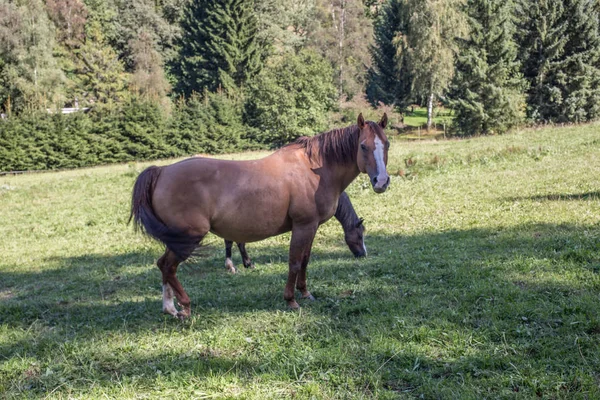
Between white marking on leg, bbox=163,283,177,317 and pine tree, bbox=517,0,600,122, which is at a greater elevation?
pine tree, bbox=517,0,600,122

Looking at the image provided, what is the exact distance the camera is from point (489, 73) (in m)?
38.4

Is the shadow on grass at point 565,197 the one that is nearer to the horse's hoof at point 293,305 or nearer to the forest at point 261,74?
the horse's hoof at point 293,305

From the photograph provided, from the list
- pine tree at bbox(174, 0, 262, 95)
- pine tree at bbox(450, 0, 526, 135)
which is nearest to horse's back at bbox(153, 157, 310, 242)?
pine tree at bbox(450, 0, 526, 135)

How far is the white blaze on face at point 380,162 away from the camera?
5.30 m

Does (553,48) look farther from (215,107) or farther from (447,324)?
(447,324)

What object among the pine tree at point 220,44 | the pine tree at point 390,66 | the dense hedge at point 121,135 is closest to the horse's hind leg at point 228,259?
the dense hedge at point 121,135

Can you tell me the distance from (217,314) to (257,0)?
2243 inches

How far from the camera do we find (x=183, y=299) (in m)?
5.55

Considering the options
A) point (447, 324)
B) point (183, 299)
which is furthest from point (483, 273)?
point (183, 299)

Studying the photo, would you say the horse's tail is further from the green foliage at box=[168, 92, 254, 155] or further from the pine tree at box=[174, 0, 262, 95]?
the pine tree at box=[174, 0, 262, 95]

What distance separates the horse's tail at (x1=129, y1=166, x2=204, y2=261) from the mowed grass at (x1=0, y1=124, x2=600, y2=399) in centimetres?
84

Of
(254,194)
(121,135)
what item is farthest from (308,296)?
(121,135)

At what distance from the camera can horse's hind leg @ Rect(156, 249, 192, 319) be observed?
18.0ft

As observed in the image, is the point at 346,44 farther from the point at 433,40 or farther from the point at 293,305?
the point at 293,305
